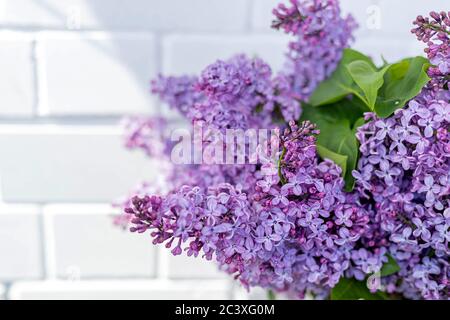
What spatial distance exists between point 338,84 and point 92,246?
19.1 inches

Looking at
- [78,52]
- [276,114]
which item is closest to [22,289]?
[78,52]

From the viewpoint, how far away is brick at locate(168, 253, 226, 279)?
938 millimetres

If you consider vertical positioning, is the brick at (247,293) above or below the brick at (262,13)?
below

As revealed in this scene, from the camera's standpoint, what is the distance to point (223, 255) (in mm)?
497

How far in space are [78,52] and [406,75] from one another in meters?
0.48

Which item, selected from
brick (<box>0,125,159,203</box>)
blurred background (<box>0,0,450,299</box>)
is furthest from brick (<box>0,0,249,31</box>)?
brick (<box>0,125,159,203</box>)

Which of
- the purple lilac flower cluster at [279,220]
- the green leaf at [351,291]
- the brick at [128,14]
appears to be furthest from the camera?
the brick at [128,14]

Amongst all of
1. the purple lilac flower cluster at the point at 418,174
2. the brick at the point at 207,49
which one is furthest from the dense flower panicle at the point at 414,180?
the brick at the point at 207,49

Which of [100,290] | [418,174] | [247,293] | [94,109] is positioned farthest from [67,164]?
[418,174]

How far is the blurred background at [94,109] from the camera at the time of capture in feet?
2.76

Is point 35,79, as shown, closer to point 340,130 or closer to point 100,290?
point 100,290

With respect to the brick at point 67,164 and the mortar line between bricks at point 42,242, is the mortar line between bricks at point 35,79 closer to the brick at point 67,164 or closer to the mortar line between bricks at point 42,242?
the brick at point 67,164

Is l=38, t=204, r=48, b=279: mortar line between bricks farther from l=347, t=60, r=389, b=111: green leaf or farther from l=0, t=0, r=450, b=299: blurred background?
l=347, t=60, r=389, b=111: green leaf

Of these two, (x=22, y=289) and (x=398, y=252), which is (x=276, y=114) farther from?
(x=22, y=289)
